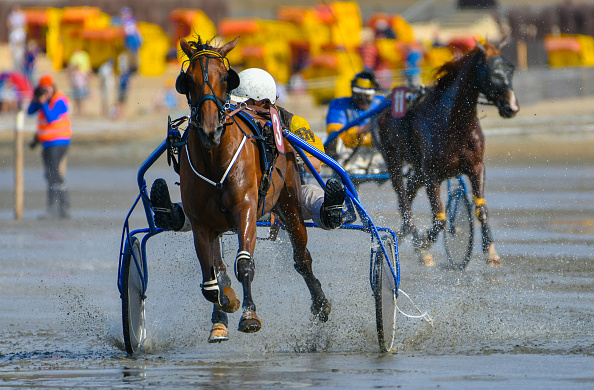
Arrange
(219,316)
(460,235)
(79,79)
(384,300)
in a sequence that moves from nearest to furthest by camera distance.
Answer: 1. (219,316)
2. (384,300)
3. (460,235)
4. (79,79)

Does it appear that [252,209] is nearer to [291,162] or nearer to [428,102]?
[291,162]

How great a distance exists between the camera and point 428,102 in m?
10.4

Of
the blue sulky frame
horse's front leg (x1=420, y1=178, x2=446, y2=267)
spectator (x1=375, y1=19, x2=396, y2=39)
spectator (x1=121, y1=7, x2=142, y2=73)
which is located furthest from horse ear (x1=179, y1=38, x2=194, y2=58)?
spectator (x1=375, y1=19, x2=396, y2=39)

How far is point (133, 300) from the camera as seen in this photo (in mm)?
6758

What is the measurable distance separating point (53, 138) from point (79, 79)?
35.7ft

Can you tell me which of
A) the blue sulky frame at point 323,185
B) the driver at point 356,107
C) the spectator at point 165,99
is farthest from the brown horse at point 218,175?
the spectator at point 165,99

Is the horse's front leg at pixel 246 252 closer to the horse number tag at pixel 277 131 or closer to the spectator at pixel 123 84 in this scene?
the horse number tag at pixel 277 131

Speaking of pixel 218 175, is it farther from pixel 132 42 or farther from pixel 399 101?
pixel 132 42

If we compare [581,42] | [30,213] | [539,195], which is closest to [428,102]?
[539,195]

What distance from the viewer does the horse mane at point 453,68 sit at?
33.7 feet

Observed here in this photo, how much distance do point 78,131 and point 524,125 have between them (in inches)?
371

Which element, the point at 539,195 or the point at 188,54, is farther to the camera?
the point at 539,195

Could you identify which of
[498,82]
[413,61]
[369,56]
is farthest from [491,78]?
[369,56]

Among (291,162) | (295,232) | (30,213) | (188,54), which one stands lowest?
(30,213)
